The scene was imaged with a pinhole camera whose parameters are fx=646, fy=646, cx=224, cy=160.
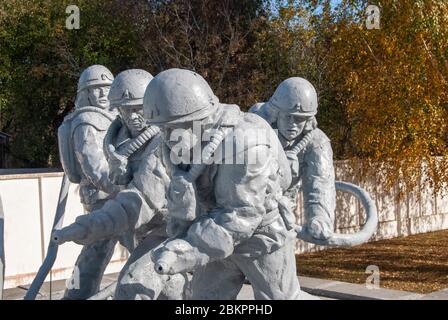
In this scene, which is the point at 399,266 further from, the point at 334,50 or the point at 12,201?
the point at 12,201

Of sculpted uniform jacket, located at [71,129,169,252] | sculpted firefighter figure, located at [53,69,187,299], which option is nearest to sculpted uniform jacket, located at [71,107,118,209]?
sculpted firefighter figure, located at [53,69,187,299]

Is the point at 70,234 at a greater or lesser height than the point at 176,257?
greater

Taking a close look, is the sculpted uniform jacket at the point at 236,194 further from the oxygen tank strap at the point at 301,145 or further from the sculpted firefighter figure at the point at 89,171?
the sculpted firefighter figure at the point at 89,171

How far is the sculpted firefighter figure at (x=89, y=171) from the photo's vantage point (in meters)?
4.71

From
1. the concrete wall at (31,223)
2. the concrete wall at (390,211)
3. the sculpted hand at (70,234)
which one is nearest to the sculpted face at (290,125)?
the sculpted hand at (70,234)

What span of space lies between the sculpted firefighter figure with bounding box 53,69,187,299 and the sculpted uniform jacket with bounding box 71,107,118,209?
0.82ft

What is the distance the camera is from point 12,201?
7.88 meters

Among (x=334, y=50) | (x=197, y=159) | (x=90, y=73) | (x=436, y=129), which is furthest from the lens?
(x=334, y=50)

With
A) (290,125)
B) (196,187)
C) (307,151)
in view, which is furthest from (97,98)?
(196,187)

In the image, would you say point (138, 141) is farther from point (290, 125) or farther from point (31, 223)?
point (31, 223)

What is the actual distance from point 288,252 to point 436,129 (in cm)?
589

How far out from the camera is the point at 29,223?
8016 mm

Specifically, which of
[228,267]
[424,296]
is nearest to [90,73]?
[228,267]

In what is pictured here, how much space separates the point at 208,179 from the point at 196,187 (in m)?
0.07
